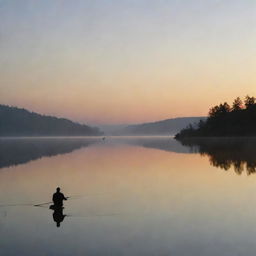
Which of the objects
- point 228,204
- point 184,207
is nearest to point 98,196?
point 184,207

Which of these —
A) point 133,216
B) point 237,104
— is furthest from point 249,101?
point 133,216

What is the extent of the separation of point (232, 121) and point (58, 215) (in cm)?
14806

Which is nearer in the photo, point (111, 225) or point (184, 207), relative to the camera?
point (111, 225)

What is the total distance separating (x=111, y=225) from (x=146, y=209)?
447cm

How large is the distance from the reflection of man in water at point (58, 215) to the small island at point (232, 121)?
480 feet

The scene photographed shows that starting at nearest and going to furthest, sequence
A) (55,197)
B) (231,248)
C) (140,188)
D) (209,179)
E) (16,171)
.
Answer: (231,248), (55,197), (140,188), (209,179), (16,171)

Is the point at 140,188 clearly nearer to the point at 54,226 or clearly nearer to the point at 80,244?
the point at 54,226

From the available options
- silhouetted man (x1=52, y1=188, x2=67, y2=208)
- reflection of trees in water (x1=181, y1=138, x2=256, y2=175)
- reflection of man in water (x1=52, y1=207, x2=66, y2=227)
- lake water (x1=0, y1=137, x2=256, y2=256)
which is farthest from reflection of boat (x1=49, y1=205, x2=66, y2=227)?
reflection of trees in water (x1=181, y1=138, x2=256, y2=175)

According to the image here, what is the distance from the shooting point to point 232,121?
534 feet

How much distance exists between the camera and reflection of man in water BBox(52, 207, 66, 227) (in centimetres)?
2157

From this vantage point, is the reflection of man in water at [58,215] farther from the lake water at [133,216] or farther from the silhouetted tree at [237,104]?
the silhouetted tree at [237,104]

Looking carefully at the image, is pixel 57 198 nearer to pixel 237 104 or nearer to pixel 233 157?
pixel 233 157

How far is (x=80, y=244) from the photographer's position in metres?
17.0

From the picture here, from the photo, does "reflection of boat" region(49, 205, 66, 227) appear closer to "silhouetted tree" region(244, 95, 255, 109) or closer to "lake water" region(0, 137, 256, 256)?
"lake water" region(0, 137, 256, 256)
